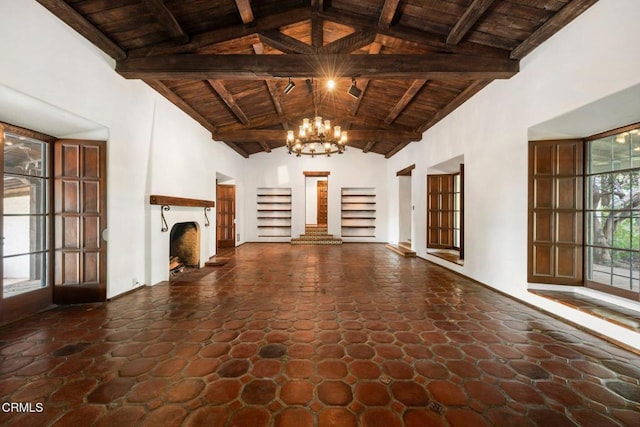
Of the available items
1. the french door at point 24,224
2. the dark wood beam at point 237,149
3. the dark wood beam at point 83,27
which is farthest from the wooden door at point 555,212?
the dark wood beam at point 237,149

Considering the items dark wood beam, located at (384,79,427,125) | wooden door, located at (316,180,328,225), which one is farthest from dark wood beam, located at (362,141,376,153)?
wooden door, located at (316,180,328,225)

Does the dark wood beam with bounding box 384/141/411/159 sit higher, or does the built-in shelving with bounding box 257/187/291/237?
the dark wood beam with bounding box 384/141/411/159

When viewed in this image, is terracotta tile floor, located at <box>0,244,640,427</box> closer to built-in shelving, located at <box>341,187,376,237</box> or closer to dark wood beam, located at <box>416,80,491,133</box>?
dark wood beam, located at <box>416,80,491,133</box>

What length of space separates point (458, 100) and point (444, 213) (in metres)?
2.72

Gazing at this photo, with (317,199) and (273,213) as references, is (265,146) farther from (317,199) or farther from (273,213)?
(317,199)

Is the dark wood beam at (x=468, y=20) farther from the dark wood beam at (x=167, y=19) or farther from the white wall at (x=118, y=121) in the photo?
the white wall at (x=118, y=121)

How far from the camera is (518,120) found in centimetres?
345

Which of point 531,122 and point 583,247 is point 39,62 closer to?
point 531,122

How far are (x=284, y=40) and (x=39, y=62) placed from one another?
2.79 m

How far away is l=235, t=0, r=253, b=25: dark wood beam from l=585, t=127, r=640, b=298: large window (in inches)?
185

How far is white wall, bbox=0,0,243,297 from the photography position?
2418 mm

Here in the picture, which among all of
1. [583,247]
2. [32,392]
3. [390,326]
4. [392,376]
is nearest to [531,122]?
[583,247]

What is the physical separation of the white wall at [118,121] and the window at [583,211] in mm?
5735

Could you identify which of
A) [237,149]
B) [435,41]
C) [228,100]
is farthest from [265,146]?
[435,41]
